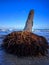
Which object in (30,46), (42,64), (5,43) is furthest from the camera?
(5,43)

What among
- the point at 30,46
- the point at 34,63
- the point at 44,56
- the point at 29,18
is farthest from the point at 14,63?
the point at 29,18

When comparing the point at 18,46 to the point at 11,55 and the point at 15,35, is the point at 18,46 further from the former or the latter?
the point at 15,35

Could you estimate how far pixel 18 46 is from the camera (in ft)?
5.52

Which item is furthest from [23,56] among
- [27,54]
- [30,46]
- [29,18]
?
[29,18]

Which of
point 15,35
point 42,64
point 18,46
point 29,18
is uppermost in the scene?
point 29,18

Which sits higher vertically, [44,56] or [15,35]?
[15,35]

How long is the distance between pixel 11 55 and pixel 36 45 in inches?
14.1

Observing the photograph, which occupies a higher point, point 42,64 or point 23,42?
point 23,42

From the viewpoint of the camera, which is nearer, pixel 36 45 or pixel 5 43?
pixel 36 45

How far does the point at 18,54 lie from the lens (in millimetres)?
1701

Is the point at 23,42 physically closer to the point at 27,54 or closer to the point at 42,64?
the point at 27,54

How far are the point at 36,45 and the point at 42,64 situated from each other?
33 cm

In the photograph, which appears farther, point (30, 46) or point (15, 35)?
point (15, 35)

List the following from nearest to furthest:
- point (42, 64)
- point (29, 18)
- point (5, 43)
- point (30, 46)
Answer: point (42, 64)
point (30, 46)
point (5, 43)
point (29, 18)
